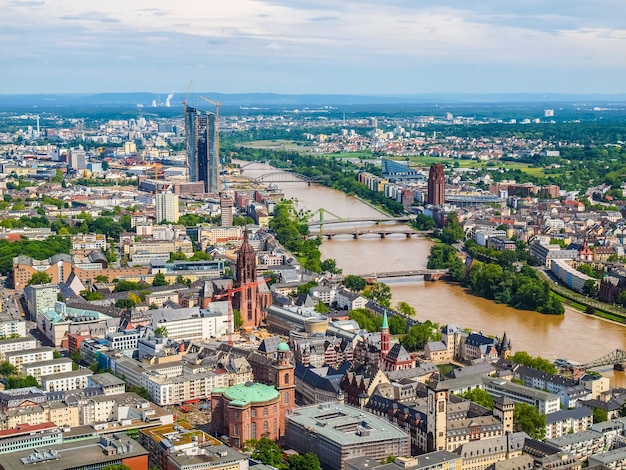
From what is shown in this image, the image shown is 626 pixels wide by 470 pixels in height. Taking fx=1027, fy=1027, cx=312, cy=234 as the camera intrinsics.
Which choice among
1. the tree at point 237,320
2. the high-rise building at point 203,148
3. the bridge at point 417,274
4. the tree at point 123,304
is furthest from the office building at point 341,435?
the high-rise building at point 203,148

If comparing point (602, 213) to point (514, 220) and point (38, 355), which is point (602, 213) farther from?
point (38, 355)

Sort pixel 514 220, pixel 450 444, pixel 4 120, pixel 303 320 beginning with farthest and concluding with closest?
pixel 4 120, pixel 514 220, pixel 303 320, pixel 450 444

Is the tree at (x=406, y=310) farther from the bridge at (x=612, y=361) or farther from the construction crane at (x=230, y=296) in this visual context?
the bridge at (x=612, y=361)

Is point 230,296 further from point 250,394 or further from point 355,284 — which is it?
point 250,394

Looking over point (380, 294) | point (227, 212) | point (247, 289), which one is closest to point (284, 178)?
point (227, 212)

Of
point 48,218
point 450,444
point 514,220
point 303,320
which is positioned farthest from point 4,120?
point 450,444

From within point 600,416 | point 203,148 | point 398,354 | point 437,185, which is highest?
point 203,148
